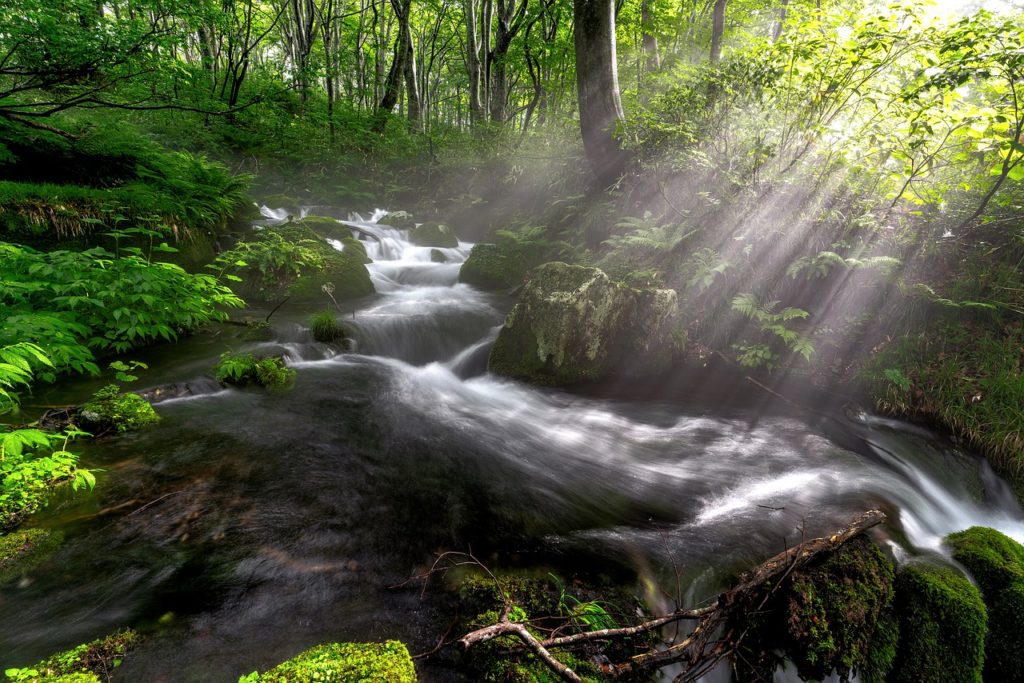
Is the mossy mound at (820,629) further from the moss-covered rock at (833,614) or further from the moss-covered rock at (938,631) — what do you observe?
the moss-covered rock at (938,631)

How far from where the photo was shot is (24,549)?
2320 mm

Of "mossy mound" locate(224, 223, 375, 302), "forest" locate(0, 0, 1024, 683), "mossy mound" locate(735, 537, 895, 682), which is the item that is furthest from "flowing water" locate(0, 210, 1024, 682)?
"mossy mound" locate(224, 223, 375, 302)

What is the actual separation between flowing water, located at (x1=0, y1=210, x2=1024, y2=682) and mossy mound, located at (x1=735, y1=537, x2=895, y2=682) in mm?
517

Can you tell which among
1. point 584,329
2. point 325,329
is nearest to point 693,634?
point 584,329

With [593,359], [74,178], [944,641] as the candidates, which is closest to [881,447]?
[944,641]

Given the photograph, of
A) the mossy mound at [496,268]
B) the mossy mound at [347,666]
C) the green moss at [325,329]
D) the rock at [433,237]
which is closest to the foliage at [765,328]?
the mossy mound at [496,268]

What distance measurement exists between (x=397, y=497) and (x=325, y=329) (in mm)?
3960

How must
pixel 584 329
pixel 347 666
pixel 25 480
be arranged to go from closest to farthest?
pixel 347 666 < pixel 25 480 < pixel 584 329

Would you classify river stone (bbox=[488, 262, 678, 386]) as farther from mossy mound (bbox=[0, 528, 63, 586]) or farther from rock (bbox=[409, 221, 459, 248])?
rock (bbox=[409, 221, 459, 248])

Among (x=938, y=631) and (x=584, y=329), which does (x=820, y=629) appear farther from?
(x=584, y=329)

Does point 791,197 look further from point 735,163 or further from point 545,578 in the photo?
point 545,578

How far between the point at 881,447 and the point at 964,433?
898 millimetres

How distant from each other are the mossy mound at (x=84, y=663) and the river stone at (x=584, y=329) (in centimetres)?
497

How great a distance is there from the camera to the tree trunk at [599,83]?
815cm
